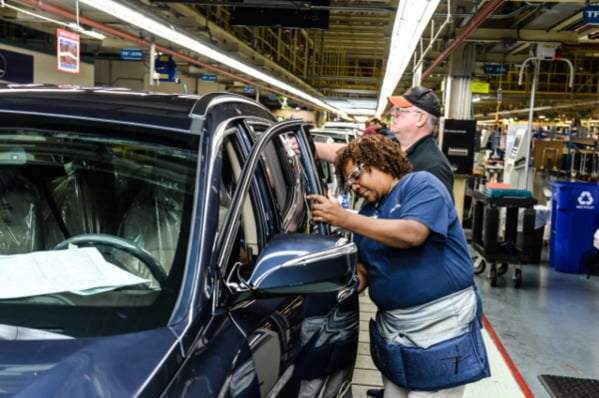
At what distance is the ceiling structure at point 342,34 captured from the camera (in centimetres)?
993

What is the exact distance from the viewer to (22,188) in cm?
215

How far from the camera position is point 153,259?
5.81 feet

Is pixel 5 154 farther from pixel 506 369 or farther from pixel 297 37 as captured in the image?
pixel 297 37

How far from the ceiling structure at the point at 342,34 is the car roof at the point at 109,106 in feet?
16.5

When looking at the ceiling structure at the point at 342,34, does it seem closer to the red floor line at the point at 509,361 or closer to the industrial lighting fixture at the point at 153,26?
the industrial lighting fixture at the point at 153,26

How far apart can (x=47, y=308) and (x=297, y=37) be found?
27.2 m

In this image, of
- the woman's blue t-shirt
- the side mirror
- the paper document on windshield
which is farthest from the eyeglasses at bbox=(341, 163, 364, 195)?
the paper document on windshield

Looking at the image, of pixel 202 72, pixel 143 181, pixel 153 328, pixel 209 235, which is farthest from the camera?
pixel 202 72

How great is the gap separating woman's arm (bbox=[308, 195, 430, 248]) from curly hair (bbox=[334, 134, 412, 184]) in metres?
0.29

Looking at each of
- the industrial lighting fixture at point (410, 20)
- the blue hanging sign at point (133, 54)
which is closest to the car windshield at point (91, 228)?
the industrial lighting fixture at point (410, 20)

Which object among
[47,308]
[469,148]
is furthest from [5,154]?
[469,148]

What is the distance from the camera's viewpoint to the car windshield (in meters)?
1.52

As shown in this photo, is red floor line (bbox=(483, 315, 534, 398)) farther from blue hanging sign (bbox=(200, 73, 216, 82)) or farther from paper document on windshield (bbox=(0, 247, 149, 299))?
blue hanging sign (bbox=(200, 73, 216, 82))

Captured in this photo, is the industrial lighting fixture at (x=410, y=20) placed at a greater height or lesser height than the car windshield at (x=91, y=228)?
greater
